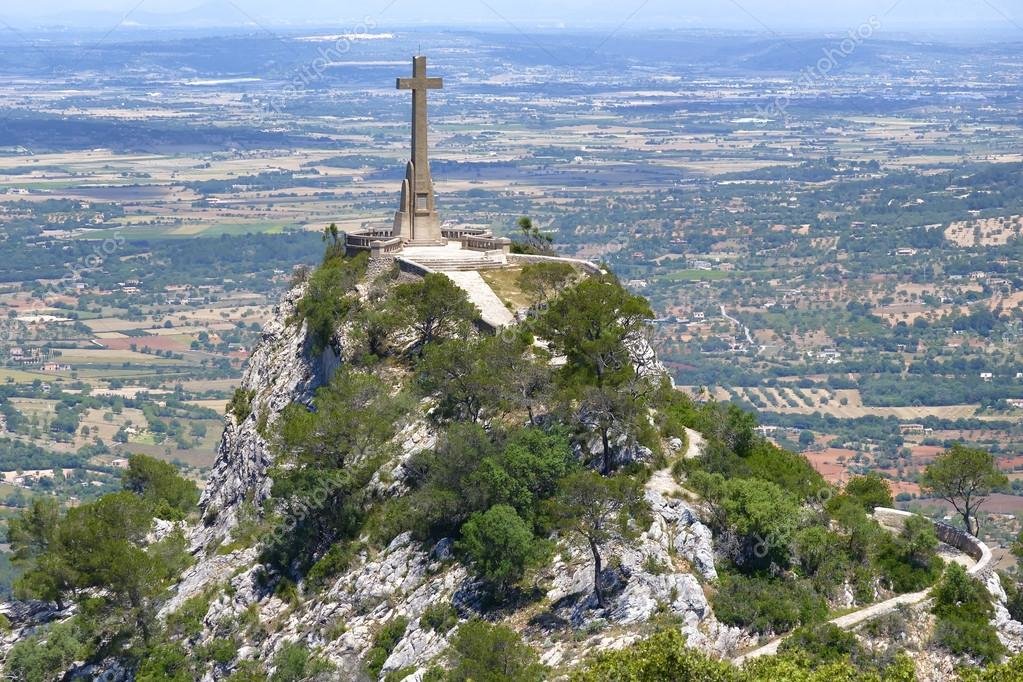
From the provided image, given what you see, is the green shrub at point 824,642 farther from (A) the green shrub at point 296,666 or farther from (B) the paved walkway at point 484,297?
(B) the paved walkway at point 484,297

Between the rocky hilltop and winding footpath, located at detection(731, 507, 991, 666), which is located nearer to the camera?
winding footpath, located at detection(731, 507, 991, 666)

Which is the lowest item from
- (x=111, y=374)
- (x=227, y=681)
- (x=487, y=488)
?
(x=111, y=374)

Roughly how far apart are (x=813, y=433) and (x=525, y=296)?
85.6 metres

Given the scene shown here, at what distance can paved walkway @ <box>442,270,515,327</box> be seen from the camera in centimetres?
7262

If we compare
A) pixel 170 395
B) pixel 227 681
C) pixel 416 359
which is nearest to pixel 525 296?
pixel 416 359

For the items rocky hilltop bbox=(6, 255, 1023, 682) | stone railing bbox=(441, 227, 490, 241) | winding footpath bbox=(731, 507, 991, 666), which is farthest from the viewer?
stone railing bbox=(441, 227, 490, 241)

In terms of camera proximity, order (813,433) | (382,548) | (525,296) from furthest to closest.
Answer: (813,433), (525,296), (382,548)

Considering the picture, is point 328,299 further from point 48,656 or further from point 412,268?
point 48,656

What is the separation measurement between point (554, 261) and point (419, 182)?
7594 millimetres

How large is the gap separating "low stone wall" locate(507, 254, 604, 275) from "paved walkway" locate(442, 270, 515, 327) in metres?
2.60

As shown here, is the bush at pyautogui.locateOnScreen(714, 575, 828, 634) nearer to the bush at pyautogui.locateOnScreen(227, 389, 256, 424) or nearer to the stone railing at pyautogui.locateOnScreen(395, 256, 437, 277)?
the stone railing at pyautogui.locateOnScreen(395, 256, 437, 277)

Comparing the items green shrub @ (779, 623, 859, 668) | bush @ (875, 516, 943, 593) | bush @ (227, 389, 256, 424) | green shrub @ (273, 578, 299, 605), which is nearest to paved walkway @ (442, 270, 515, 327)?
bush @ (227, 389, 256, 424)

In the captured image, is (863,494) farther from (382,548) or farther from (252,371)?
(252,371)

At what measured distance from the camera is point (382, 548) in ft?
204
